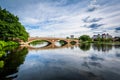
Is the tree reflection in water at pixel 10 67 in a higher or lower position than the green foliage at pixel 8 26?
lower

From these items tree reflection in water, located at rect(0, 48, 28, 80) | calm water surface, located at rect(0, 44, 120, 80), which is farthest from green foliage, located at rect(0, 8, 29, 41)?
tree reflection in water, located at rect(0, 48, 28, 80)

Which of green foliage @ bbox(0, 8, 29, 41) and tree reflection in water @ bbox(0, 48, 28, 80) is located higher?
green foliage @ bbox(0, 8, 29, 41)

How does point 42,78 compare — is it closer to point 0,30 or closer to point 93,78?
point 93,78

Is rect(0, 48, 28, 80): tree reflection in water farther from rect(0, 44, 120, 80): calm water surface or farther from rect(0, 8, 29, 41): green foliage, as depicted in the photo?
rect(0, 8, 29, 41): green foliage

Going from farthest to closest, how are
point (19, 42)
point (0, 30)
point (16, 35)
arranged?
point (19, 42), point (16, 35), point (0, 30)

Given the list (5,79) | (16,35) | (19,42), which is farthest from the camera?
(19,42)

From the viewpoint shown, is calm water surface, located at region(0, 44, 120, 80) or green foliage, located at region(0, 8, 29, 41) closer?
calm water surface, located at region(0, 44, 120, 80)

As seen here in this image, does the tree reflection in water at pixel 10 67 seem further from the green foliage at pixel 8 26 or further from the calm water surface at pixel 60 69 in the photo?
the green foliage at pixel 8 26

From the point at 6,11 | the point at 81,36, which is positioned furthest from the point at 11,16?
the point at 81,36

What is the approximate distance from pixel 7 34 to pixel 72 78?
157 feet

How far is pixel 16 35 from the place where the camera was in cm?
6269

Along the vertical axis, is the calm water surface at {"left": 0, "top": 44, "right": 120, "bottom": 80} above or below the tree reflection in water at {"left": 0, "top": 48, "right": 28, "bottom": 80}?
below

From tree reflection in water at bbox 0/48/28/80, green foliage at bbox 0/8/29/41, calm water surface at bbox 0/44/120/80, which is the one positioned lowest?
Answer: calm water surface at bbox 0/44/120/80

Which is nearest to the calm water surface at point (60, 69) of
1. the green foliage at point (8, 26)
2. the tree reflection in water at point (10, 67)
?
the tree reflection in water at point (10, 67)
